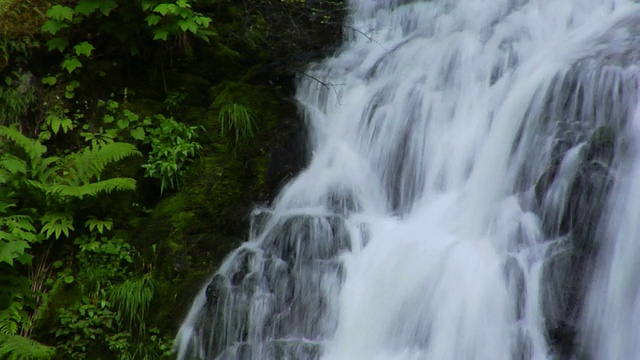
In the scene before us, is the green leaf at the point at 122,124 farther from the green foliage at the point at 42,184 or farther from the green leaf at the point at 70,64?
the green leaf at the point at 70,64

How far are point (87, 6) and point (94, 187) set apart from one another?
1873mm

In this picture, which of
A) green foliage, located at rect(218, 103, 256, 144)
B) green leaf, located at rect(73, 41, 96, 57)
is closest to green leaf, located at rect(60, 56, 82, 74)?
green leaf, located at rect(73, 41, 96, 57)

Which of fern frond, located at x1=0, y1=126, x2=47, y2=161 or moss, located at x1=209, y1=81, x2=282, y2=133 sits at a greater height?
moss, located at x1=209, y1=81, x2=282, y2=133

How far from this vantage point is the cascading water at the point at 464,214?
4.69m

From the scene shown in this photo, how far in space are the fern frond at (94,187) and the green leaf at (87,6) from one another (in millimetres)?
1764

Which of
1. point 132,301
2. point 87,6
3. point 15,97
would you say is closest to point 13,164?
point 15,97

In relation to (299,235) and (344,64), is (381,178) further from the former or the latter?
(344,64)

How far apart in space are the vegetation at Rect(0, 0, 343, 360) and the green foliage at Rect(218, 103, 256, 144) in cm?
1

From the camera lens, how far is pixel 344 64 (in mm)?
7793

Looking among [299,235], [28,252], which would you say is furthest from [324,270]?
[28,252]

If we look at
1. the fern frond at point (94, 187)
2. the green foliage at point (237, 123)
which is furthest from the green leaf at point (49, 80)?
the green foliage at point (237, 123)

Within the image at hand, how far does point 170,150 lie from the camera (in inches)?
258

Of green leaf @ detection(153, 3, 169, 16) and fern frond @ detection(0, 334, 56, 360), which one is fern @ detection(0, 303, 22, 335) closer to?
fern frond @ detection(0, 334, 56, 360)

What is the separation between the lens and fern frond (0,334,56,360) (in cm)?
500
